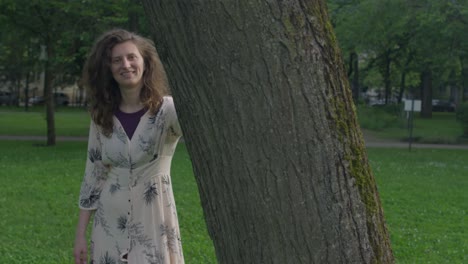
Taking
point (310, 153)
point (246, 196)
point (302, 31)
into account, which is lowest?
point (246, 196)

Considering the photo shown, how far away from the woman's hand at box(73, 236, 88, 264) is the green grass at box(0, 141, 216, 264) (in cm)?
338

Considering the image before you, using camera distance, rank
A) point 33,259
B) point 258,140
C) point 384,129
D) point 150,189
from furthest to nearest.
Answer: point 384,129
point 33,259
point 150,189
point 258,140

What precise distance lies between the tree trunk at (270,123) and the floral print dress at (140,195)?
42.7 inches

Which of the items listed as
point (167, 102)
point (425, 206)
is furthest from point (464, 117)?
point (167, 102)

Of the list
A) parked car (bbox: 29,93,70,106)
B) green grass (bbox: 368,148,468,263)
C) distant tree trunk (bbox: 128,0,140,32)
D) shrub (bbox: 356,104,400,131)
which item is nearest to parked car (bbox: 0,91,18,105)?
parked car (bbox: 29,93,70,106)

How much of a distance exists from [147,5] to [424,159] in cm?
1768

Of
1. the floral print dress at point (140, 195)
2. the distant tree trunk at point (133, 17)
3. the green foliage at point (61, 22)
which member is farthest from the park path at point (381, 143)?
the floral print dress at point (140, 195)

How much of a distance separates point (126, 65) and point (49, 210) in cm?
657

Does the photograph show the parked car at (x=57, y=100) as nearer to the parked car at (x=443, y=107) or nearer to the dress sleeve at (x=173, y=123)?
the parked car at (x=443, y=107)

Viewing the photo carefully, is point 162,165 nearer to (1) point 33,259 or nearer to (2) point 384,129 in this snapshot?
(1) point 33,259

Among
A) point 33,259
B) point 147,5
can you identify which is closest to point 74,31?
point 33,259

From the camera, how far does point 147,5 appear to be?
186 cm

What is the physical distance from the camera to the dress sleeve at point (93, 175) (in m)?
3.06

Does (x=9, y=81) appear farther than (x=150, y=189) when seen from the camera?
Yes
